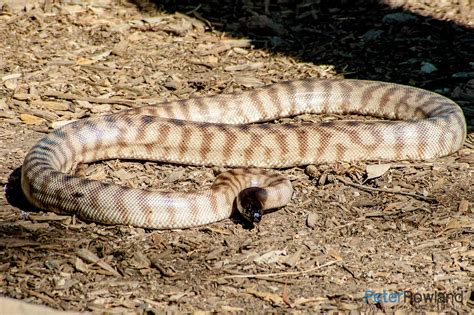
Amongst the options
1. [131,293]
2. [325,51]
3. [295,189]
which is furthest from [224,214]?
[325,51]

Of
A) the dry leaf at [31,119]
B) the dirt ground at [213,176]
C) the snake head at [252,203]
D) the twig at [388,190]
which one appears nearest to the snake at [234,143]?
Result: the snake head at [252,203]

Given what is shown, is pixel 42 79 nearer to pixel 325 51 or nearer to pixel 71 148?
pixel 71 148

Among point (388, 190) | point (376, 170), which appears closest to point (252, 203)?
point (388, 190)

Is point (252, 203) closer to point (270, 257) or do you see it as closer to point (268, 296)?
point (270, 257)

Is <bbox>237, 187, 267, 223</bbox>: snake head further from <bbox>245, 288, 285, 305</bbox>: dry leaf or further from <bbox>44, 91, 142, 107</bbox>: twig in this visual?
<bbox>44, 91, 142, 107</bbox>: twig

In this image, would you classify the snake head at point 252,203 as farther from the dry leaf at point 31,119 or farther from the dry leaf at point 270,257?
the dry leaf at point 31,119

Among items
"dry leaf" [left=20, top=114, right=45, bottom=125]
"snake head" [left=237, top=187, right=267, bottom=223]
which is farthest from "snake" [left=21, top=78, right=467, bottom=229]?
"dry leaf" [left=20, top=114, right=45, bottom=125]

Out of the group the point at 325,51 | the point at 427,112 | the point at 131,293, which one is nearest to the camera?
the point at 131,293
